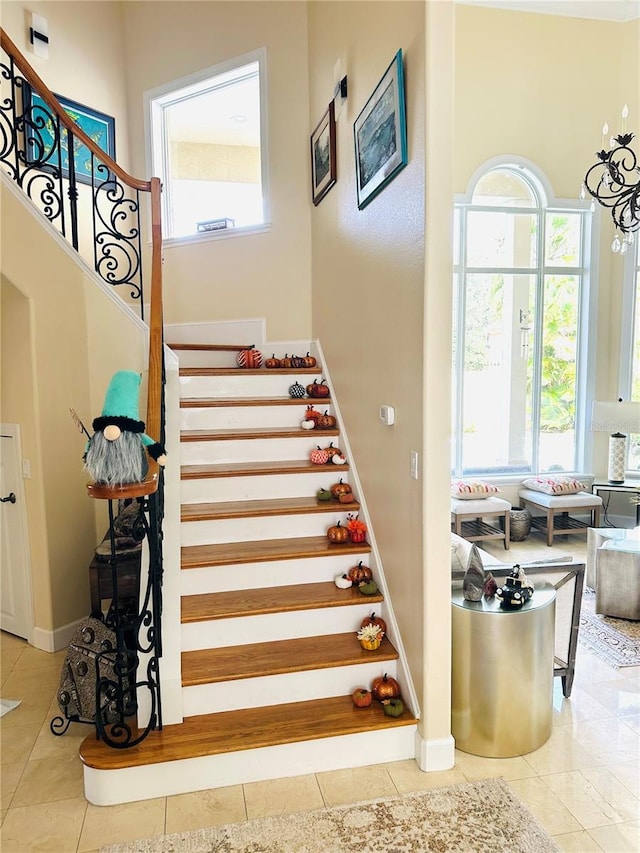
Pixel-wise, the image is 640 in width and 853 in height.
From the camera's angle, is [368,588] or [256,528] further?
[256,528]

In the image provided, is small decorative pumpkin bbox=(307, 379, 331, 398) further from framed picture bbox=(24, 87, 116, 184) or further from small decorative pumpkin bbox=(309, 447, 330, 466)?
framed picture bbox=(24, 87, 116, 184)

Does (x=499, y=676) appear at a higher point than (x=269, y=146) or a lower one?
lower

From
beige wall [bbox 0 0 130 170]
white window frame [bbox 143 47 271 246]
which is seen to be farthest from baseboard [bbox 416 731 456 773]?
beige wall [bbox 0 0 130 170]

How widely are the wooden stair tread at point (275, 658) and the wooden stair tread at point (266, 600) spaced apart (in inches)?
6.2

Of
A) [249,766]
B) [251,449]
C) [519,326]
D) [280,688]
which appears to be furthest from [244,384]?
[519,326]

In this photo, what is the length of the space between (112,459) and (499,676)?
1.78 metres

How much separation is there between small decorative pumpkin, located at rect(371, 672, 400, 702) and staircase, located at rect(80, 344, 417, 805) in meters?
0.03

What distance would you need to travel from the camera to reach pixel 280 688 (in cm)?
250

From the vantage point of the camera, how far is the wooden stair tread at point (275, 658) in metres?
2.44

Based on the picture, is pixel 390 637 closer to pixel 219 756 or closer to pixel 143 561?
pixel 219 756

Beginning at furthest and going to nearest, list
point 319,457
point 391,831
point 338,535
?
1. point 319,457
2. point 338,535
3. point 391,831

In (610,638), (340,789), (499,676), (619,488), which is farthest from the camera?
(619,488)

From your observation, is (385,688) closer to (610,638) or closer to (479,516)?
(610,638)

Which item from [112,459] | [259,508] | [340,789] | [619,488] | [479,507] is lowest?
[340,789]
